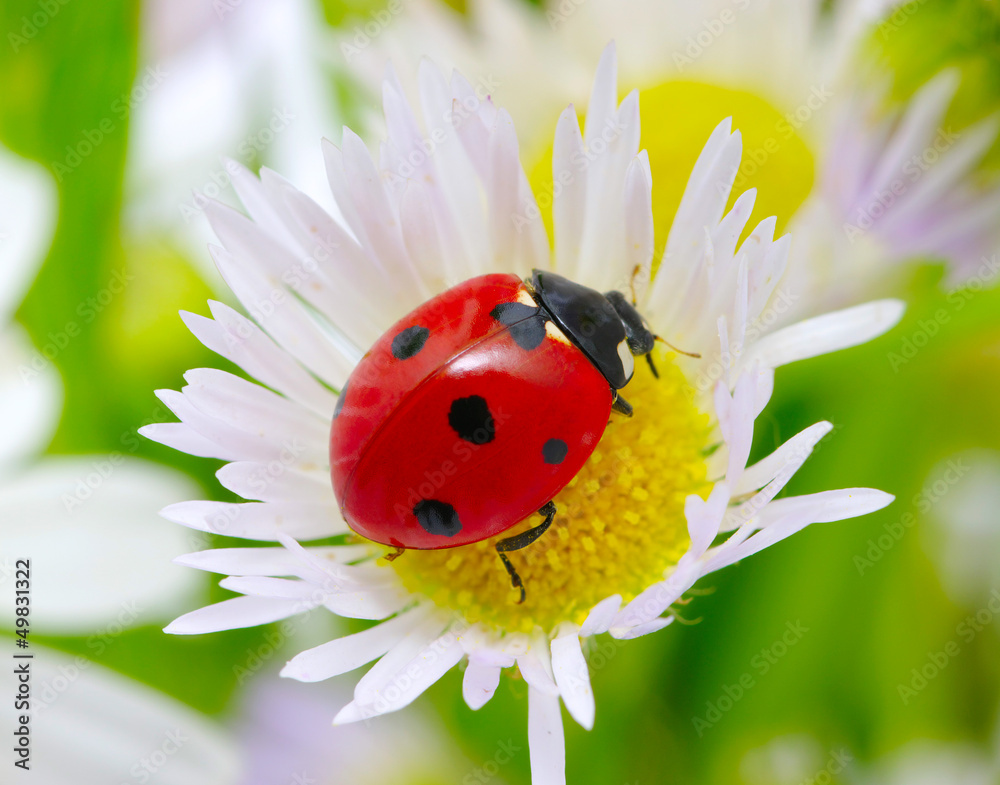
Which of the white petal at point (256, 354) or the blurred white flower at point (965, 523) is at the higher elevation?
the white petal at point (256, 354)

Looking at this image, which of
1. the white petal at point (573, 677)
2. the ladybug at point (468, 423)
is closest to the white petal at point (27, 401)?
the ladybug at point (468, 423)

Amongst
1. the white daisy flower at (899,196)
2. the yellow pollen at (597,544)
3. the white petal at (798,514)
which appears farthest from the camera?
the white daisy flower at (899,196)

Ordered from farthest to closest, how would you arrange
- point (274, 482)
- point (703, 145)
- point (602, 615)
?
point (703, 145), point (274, 482), point (602, 615)

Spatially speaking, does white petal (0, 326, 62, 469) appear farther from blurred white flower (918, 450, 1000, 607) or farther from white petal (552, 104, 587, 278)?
blurred white flower (918, 450, 1000, 607)

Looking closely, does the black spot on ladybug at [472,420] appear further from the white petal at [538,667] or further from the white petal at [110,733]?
the white petal at [110,733]

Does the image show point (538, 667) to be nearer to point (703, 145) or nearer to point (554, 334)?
point (554, 334)

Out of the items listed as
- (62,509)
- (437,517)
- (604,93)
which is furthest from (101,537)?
(604,93)

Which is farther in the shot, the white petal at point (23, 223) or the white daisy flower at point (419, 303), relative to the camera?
the white petal at point (23, 223)
